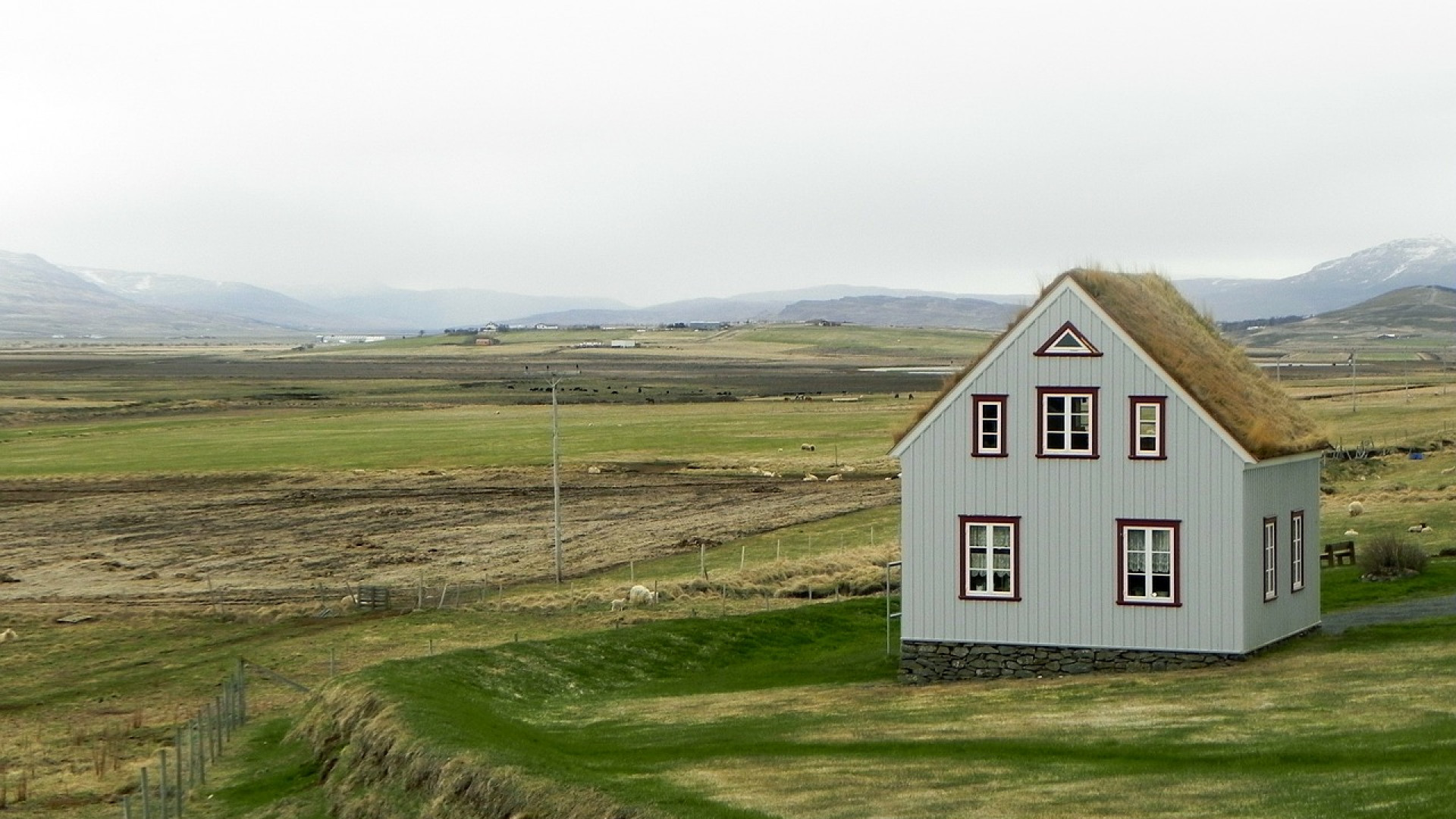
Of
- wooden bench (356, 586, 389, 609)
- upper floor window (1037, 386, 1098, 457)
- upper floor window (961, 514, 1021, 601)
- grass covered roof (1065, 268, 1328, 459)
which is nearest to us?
grass covered roof (1065, 268, 1328, 459)

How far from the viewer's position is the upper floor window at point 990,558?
39.5 m

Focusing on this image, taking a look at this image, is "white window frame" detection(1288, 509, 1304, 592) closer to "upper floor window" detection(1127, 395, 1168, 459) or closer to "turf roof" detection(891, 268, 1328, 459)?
"turf roof" detection(891, 268, 1328, 459)

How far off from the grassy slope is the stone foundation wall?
31.2 inches

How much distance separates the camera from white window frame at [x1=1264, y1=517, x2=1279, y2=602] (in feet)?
128

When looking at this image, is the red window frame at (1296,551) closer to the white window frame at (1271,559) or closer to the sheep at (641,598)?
the white window frame at (1271,559)

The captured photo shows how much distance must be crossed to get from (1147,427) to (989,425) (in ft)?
11.8

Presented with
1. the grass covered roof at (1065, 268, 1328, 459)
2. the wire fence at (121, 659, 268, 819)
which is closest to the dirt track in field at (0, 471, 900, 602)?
the wire fence at (121, 659, 268, 819)

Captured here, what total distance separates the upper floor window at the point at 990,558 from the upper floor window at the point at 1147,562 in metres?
2.34

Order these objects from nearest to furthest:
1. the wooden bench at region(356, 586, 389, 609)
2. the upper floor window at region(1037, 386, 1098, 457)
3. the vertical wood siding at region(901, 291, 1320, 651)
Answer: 1. the vertical wood siding at region(901, 291, 1320, 651)
2. the upper floor window at region(1037, 386, 1098, 457)
3. the wooden bench at region(356, 586, 389, 609)

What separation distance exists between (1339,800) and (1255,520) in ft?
52.8

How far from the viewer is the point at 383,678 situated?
38938mm

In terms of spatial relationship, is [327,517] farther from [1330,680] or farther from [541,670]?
[1330,680]

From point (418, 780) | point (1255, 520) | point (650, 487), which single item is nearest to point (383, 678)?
point (418, 780)

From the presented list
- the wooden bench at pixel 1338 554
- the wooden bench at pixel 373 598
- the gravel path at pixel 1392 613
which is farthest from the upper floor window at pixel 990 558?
the wooden bench at pixel 373 598
